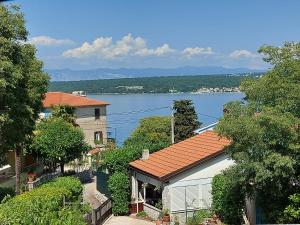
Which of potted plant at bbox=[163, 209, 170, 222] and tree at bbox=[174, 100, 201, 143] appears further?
tree at bbox=[174, 100, 201, 143]

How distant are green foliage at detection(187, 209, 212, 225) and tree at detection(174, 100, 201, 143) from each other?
111 feet

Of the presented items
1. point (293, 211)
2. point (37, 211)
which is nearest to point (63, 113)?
point (293, 211)

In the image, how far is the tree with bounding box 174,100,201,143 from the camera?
2361 inches

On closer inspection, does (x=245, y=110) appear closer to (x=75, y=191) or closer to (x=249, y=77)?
(x=249, y=77)

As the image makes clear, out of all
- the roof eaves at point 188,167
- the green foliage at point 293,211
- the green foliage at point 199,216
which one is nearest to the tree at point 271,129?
the green foliage at point 293,211

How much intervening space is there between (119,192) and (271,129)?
42.2ft

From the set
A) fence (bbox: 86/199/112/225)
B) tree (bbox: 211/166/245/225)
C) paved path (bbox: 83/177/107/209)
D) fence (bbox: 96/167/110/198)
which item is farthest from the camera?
fence (bbox: 96/167/110/198)

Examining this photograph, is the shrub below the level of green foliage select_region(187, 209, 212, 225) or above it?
above

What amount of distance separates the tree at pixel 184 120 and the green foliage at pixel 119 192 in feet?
101

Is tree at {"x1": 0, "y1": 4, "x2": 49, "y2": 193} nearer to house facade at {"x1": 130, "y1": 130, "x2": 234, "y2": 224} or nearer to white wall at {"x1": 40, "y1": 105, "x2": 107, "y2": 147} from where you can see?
house facade at {"x1": 130, "y1": 130, "x2": 234, "y2": 224}

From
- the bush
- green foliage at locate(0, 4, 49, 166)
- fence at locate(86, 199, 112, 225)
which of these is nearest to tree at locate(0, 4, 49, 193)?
green foliage at locate(0, 4, 49, 166)

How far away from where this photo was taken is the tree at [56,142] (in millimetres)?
39312

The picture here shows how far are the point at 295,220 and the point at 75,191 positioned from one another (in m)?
9.14

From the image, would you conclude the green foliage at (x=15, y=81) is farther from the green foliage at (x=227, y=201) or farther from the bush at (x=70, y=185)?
the green foliage at (x=227, y=201)
